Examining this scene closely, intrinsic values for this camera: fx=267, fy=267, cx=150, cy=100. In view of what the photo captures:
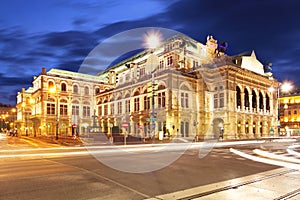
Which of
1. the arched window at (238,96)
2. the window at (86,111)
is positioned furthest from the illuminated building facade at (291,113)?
the window at (86,111)

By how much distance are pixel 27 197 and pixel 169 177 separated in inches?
206

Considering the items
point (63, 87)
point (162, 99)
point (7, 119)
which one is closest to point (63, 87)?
point (63, 87)

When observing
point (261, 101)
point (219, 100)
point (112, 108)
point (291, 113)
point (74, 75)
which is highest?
point (74, 75)

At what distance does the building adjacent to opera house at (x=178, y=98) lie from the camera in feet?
171

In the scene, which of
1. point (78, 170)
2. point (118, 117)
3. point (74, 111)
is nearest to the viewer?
point (78, 170)

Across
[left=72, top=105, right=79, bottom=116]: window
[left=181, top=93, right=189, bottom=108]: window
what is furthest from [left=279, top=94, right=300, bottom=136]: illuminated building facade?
[left=72, top=105, right=79, bottom=116]: window

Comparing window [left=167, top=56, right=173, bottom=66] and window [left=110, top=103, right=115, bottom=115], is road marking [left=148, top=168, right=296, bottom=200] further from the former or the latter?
window [left=110, top=103, right=115, bottom=115]

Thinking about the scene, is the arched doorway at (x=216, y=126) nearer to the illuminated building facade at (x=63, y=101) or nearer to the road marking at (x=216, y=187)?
the illuminated building facade at (x=63, y=101)

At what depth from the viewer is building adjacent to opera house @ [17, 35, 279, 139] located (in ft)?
171

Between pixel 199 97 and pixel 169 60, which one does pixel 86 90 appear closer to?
pixel 169 60

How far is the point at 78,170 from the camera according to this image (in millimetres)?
12195

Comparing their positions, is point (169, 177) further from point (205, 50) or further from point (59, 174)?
point (205, 50)

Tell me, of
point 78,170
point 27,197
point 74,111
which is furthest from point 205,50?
point 27,197

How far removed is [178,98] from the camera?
51812mm
